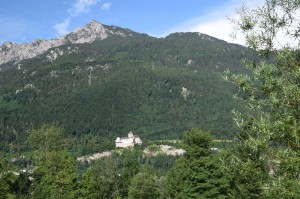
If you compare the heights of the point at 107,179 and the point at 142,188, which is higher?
the point at 142,188

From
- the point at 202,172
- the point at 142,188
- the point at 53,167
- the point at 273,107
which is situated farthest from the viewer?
the point at 142,188

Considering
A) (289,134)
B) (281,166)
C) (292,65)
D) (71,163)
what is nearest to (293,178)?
(281,166)

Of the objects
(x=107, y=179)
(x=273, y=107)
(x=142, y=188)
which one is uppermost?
(x=273, y=107)

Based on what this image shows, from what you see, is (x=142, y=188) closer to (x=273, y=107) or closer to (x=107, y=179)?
(x=107, y=179)

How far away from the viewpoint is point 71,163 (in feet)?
235

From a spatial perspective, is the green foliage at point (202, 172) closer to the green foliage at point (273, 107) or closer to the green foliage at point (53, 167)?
the green foliage at point (53, 167)

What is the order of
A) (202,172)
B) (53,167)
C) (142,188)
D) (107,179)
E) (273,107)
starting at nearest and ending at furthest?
1. (273,107)
2. (202,172)
3. (53,167)
4. (142,188)
5. (107,179)

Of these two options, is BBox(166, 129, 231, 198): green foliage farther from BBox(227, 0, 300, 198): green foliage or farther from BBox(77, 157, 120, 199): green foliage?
BBox(227, 0, 300, 198): green foliage

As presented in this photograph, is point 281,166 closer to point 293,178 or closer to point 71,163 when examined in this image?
point 293,178

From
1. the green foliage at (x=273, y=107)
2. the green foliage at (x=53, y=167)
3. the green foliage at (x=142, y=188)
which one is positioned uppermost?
the green foliage at (x=273, y=107)

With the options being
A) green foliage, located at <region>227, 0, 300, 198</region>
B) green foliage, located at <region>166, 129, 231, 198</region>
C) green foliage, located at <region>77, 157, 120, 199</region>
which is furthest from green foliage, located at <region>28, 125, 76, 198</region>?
green foliage, located at <region>227, 0, 300, 198</region>

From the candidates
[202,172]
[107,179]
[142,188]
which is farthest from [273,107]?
[107,179]

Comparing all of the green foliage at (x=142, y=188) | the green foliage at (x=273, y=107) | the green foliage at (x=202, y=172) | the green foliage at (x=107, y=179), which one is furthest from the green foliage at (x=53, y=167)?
the green foliage at (x=273, y=107)

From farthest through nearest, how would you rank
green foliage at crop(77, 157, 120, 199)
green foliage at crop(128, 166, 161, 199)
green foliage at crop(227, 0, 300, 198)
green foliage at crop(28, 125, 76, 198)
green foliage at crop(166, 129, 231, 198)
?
green foliage at crop(77, 157, 120, 199) → green foliage at crop(128, 166, 161, 199) → green foliage at crop(28, 125, 76, 198) → green foliage at crop(166, 129, 231, 198) → green foliage at crop(227, 0, 300, 198)
